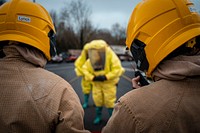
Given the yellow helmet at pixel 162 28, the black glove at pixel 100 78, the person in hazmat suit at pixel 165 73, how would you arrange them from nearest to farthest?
the person in hazmat suit at pixel 165 73, the yellow helmet at pixel 162 28, the black glove at pixel 100 78

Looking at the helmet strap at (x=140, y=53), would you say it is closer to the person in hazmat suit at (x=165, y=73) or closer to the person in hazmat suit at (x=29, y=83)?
the person in hazmat suit at (x=165, y=73)

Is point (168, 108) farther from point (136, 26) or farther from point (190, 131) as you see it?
point (136, 26)

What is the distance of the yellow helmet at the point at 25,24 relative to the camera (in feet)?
5.33

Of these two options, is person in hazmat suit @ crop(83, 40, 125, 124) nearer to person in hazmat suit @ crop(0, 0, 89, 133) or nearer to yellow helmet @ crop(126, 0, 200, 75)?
person in hazmat suit @ crop(0, 0, 89, 133)

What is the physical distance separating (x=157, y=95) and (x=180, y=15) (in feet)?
1.63

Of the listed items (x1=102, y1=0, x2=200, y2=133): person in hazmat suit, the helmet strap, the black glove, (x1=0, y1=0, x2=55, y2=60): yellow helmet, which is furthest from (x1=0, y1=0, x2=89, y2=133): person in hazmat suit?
the black glove

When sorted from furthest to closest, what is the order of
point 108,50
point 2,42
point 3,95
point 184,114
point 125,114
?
point 108,50, point 2,42, point 3,95, point 125,114, point 184,114

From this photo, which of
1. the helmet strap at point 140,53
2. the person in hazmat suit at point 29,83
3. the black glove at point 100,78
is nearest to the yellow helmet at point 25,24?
the person in hazmat suit at point 29,83

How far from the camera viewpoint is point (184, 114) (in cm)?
127

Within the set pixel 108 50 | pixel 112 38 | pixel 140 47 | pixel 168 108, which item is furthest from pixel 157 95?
pixel 112 38

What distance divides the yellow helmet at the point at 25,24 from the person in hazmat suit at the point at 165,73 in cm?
66

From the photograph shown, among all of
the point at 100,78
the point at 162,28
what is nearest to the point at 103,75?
the point at 100,78

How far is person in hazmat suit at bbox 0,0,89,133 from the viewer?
1.44m

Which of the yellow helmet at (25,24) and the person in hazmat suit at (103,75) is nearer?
the yellow helmet at (25,24)
